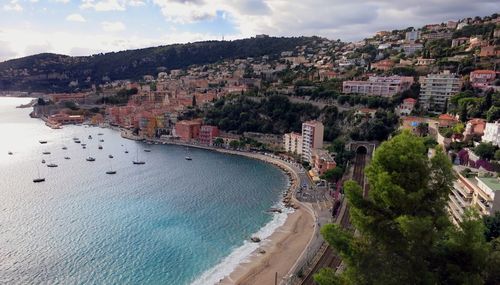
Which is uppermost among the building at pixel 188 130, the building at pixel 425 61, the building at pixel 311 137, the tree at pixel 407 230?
the building at pixel 425 61

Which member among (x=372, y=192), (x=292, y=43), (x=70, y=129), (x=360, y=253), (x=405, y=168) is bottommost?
(x=70, y=129)

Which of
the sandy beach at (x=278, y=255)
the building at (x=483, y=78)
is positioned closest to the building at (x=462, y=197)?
the sandy beach at (x=278, y=255)

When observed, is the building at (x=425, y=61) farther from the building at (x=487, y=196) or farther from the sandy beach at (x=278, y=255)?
the building at (x=487, y=196)

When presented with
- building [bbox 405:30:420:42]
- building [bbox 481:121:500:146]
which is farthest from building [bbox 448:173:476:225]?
building [bbox 405:30:420:42]

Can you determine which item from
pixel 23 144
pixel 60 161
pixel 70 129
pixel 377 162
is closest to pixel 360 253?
pixel 377 162

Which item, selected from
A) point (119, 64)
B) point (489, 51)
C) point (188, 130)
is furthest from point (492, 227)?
point (119, 64)

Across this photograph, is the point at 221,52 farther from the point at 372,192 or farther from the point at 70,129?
the point at 372,192
